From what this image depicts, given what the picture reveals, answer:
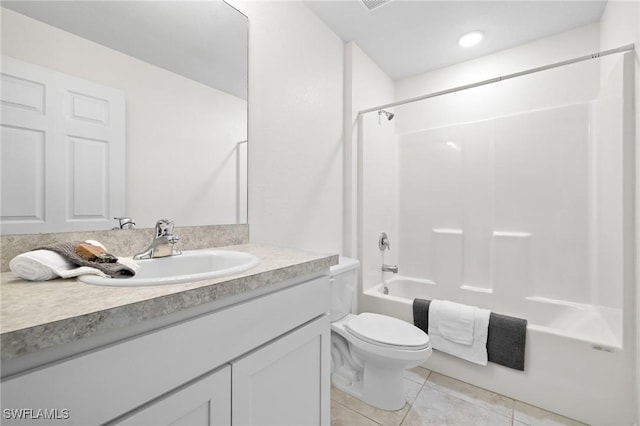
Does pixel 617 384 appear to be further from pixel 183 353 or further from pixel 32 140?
pixel 32 140

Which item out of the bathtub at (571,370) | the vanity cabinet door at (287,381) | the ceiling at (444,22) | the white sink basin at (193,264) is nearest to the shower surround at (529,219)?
the bathtub at (571,370)

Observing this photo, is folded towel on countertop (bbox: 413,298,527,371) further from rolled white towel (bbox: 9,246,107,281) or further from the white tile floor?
rolled white towel (bbox: 9,246,107,281)

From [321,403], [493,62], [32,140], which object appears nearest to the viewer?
[32,140]

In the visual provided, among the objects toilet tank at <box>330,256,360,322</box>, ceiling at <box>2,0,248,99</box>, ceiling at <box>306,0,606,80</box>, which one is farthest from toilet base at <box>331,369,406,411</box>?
ceiling at <box>306,0,606,80</box>

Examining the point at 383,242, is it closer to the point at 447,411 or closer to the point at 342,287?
the point at 342,287

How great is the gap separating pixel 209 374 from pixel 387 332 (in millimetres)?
1110

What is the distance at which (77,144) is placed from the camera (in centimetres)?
89

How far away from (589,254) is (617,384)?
0.94m

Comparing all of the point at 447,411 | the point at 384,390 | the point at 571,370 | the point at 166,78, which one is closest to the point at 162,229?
the point at 166,78

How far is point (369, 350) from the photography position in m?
1.44

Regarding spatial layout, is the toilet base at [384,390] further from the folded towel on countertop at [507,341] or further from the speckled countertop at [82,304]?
the speckled countertop at [82,304]

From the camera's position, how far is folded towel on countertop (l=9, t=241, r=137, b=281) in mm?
646

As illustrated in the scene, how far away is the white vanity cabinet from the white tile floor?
2.05 ft

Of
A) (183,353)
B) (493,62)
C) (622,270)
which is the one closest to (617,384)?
(622,270)
